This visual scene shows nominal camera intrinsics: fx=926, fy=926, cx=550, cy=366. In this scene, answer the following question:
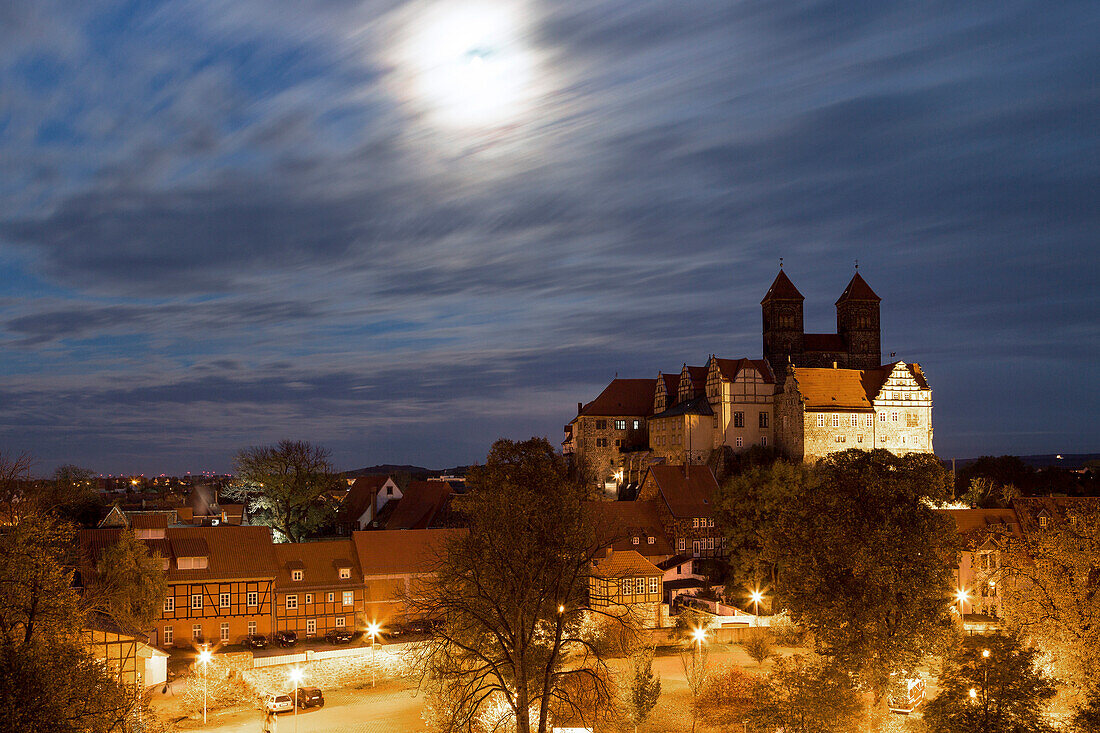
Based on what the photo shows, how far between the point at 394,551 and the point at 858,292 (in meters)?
66.3

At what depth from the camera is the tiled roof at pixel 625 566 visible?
44.3 m

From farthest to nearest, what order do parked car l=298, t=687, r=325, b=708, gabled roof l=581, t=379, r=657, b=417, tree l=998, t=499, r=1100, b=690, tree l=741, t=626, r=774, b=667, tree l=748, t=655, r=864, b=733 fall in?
gabled roof l=581, t=379, r=657, b=417, tree l=741, t=626, r=774, b=667, parked car l=298, t=687, r=325, b=708, tree l=998, t=499, r=1100, b=690, tree l=748, t=655, r=864, b=733

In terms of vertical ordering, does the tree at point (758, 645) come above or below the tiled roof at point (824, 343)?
below

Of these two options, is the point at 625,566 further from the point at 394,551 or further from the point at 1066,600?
the point at 1066,600

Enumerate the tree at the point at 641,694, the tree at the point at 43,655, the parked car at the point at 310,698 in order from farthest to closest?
the parked car at the point at 310,698 < the tree at the point at 641,694 < the tree at the point at 43,655

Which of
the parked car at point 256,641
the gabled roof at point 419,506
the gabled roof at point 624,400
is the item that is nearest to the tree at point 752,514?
the gabled roof at point 419,506

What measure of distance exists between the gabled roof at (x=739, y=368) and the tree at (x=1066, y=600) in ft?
150

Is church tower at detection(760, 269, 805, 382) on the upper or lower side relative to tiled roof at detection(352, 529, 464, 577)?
upper

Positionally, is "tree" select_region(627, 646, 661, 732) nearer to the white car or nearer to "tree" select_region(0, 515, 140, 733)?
the white car

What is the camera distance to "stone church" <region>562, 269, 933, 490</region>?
247ft

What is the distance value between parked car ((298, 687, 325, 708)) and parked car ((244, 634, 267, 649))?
8103mm

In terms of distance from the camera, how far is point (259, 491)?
231ft

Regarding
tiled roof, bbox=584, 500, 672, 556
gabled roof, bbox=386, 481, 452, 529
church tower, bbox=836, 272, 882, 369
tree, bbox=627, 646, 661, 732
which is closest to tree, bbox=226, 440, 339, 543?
gabled roof, bbox=386, 481, 452, 529

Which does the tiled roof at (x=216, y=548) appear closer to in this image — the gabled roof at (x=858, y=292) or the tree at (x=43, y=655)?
the tree at (x=43, y=655)
